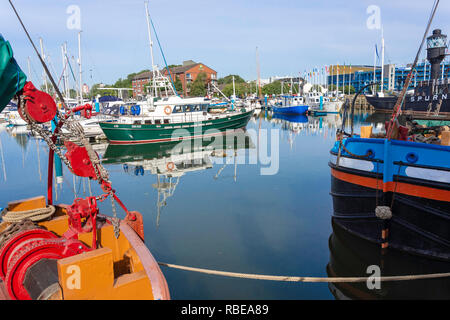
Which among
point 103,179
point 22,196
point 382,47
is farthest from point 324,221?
point 382,47

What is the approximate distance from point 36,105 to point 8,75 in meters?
0.39

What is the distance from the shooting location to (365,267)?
6.34m

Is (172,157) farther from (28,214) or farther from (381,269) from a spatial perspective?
(28,214)

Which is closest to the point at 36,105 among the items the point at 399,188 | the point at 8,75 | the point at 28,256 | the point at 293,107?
the point at 8,75

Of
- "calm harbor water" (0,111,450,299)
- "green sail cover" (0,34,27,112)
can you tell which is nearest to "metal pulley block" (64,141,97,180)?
"green sail cover" (0,34,27,112)

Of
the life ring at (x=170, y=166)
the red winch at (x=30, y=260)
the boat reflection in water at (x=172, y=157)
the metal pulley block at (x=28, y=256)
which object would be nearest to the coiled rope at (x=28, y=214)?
the red winch at (x=30, y=260)

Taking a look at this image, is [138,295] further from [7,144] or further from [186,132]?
[7,144]

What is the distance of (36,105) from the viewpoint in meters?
3.57

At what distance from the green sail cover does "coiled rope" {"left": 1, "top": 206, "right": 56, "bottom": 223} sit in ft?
4.67

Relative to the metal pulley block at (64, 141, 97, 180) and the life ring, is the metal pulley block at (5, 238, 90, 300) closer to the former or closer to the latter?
the metal pulley block at (64, 141, 97, 180)

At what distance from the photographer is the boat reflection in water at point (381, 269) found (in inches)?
216

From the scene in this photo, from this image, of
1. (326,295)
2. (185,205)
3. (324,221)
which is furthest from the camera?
(185,205)

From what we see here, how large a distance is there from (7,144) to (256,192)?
81.4 ft

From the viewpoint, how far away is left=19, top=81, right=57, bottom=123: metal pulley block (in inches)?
139
